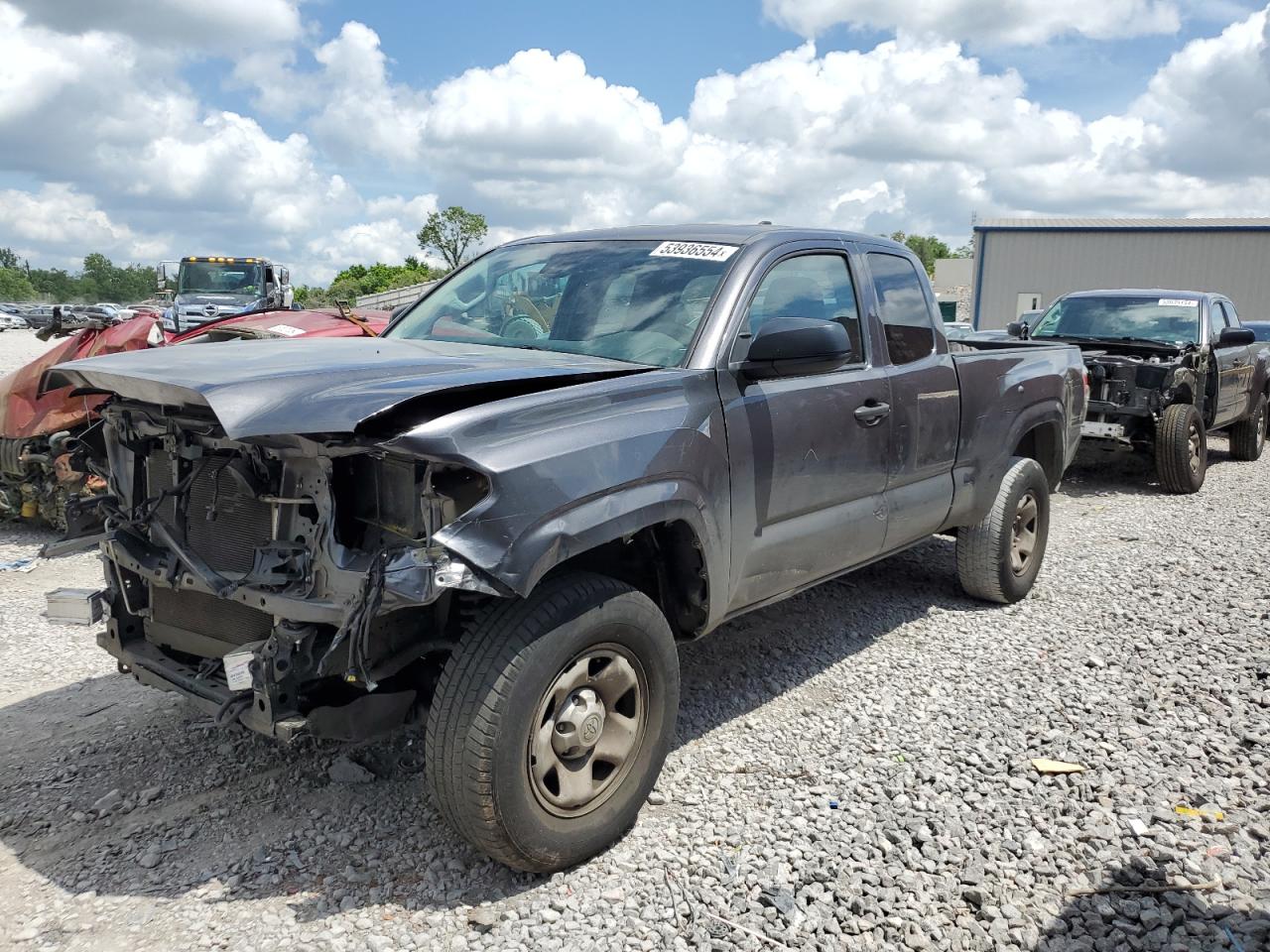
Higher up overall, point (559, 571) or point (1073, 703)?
point (559, 571)

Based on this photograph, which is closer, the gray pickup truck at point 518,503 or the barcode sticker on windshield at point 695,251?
the gray pickup truck at point 518,503

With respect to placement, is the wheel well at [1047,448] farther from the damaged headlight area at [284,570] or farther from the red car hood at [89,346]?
the red car hood at [89,346]

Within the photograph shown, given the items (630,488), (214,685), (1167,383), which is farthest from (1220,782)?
(1167,383)

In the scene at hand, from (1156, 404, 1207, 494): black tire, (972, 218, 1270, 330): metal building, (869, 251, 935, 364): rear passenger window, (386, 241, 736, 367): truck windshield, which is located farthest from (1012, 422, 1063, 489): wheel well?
(972, 218, 1270, 330): metal building

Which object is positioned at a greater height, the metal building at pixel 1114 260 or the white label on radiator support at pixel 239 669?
the metal building at pixel 1114 260

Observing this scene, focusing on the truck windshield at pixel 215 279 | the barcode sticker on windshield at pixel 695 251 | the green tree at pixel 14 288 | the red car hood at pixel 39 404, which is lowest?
the red car hood at pixel 39 404

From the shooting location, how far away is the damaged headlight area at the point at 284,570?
8.84 feet

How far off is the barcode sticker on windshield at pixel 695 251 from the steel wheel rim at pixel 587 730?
5.39ft

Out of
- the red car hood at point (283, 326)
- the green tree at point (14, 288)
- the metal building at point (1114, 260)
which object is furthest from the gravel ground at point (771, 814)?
the green tree at point (14, 288)

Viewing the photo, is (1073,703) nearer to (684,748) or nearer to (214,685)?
(684,748)

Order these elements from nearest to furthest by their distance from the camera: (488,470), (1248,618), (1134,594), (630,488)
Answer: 1. (488,470)
2. (630,488)
3. (1248,618)
4. (1134,594)

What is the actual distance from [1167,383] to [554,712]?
811cm

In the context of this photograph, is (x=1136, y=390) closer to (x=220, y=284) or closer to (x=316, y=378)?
(x=316, y=378)

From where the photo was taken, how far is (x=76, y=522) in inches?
138
